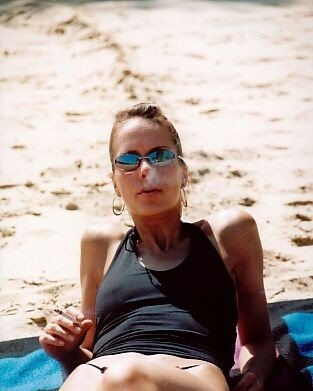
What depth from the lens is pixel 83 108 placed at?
5.04 meters

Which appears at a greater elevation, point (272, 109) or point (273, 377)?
point (273, 377)

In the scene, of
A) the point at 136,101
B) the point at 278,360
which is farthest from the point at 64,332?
the point at 136,101

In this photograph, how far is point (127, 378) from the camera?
1.88m

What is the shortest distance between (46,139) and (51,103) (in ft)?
1.80

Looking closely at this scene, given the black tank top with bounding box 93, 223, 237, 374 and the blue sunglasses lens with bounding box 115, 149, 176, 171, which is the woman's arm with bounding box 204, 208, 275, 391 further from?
the blue sunglasses lens with bounding box 115, 149, 176, 171

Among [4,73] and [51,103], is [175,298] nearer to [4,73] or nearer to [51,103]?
[51,103]

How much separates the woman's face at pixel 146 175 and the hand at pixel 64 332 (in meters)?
0.32

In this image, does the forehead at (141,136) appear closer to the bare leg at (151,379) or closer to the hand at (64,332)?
the hand at (64,332)

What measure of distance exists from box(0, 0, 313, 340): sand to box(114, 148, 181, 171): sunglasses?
2.92 feet

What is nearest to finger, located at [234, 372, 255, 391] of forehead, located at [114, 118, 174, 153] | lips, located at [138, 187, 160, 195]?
lips, located at [138, 187, 160, 195]

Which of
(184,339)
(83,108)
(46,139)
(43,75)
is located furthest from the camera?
(43,75)

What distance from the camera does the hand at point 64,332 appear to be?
7.16 ft

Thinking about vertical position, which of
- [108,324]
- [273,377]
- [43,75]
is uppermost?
[108,324]

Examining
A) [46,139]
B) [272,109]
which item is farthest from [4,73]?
[272,109]
